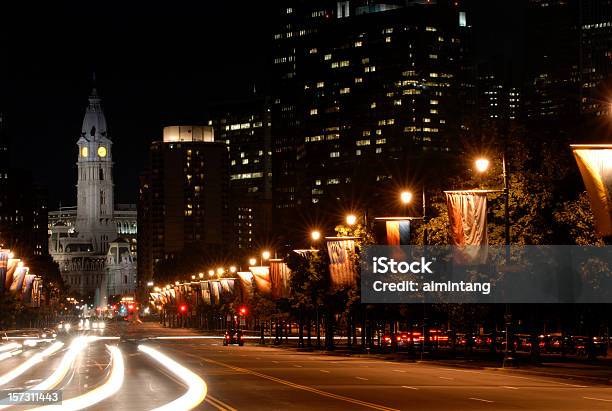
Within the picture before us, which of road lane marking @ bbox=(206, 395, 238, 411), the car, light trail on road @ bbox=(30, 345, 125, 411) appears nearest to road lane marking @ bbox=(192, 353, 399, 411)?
road lane marking @ bbox=(206, 395, 238, 411)

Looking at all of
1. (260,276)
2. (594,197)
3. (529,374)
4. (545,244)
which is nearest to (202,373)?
(529,374)

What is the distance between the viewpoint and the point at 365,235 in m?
74.9

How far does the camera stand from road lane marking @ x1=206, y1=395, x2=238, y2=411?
33000 millimetres

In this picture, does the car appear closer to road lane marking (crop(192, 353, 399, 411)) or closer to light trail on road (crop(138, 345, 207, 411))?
road lane marking (crop(192, 353, 399, 411))

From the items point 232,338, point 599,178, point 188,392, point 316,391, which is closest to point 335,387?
point 316,391

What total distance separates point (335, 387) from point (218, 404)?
8642 mm

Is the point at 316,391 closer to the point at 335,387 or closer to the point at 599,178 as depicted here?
the point at 335,387

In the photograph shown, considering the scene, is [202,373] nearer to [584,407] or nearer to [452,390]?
[452,390]

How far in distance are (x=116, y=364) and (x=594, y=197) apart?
27.9 metres

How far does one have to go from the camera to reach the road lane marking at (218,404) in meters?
33.0

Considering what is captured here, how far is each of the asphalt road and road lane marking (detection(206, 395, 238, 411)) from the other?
3cm

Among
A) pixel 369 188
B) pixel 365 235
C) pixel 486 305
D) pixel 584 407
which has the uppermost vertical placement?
pixel 369 188

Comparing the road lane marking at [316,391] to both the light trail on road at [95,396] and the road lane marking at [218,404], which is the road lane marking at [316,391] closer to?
the road lane marking at [218,404]

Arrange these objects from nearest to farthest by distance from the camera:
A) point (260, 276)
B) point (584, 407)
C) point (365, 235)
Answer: point (584, 407)
point (365, 235)
point (260, 276)
